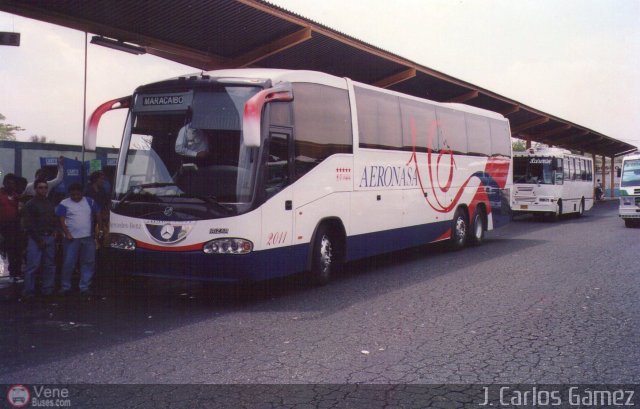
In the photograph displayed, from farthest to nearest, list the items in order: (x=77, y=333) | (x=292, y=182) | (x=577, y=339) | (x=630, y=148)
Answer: (x=630, y=148) < (x=292, y=182) < (x=77, y=333) < (x=577, y=339)

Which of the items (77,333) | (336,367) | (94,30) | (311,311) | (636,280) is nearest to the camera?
(336,367)

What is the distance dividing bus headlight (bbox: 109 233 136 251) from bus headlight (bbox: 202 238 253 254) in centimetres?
113

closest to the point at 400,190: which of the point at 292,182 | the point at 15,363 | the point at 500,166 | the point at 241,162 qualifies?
the point at 292,182

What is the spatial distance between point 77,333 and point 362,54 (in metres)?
11.7

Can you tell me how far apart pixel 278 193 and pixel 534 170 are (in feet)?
63.4

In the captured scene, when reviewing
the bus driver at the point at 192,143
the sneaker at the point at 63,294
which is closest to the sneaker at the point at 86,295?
the sneaker at the point at 63,294

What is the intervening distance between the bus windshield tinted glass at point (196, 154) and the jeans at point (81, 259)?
1.04 metres

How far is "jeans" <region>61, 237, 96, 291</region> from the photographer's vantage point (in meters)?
A: 9.20

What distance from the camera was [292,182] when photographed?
8.99 metres

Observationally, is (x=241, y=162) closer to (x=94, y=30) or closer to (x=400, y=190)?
(x=400, y=190)

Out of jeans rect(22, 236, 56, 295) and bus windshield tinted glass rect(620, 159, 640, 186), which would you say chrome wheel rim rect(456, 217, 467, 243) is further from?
jeans rect(22, 236, 56, 295)

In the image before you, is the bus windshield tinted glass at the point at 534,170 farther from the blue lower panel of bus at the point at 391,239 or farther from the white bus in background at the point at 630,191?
the blue lower panel of bus at the point at 391,239

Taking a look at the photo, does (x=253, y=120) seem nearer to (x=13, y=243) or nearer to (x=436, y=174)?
(x=13, y=243)

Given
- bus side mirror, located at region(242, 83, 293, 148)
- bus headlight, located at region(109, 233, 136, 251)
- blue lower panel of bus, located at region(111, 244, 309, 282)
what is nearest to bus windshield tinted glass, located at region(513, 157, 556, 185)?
blue lower panel of bus, located at region(111, 244, 309, 282)
